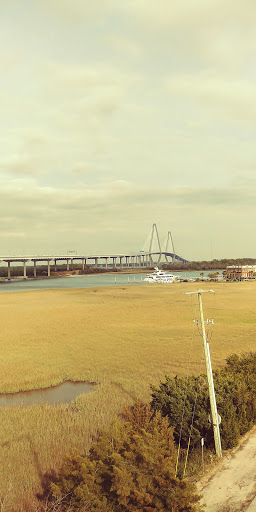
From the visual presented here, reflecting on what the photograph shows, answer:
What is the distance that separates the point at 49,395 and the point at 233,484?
14.1 meters

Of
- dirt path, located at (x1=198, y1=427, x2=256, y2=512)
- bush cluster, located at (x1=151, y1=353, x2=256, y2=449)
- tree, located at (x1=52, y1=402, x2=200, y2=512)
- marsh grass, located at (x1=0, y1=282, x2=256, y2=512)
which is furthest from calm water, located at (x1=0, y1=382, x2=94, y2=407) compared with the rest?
tree, located at (x1=52, y1=402, x2=200, y2=512)

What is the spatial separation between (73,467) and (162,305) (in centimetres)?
5833

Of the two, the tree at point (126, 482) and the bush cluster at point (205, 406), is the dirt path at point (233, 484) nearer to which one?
the bush cluster at point (205, 406)

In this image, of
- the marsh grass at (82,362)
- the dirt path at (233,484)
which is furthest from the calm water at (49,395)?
the dirt path at (233,484)

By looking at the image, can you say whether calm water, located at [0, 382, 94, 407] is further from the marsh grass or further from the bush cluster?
the bush cluster

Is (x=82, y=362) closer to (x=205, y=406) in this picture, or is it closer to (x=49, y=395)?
(x=49, y=395)

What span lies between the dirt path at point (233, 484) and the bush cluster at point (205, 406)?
2.75 feet

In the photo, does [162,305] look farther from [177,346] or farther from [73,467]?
[73,467]

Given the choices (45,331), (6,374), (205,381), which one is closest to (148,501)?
(205,381)

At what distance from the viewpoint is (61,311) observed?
6291 cm

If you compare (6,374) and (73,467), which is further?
(6,374)

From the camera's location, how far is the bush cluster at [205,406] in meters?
15.4

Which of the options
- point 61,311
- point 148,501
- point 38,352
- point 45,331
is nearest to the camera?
point 148,501

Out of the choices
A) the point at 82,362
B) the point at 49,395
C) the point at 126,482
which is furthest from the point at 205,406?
the point at 82,362
